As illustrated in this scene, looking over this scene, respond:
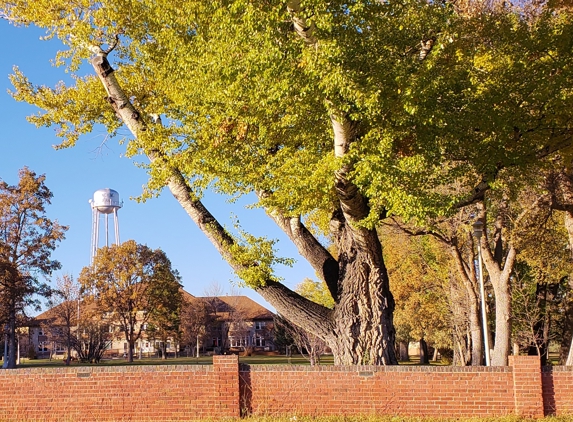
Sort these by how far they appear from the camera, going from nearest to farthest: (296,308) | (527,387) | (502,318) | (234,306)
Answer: (527,387) < (296,308) < (502,318) < (234,306)

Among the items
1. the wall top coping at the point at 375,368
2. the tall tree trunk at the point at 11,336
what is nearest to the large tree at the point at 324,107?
the wall top coping at the point at 375,368

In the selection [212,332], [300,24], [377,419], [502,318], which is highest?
[300,24]

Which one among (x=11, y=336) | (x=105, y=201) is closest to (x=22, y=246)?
(x=11, y=336)

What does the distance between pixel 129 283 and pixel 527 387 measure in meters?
54.0

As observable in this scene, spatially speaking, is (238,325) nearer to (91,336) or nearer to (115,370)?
(91,336)

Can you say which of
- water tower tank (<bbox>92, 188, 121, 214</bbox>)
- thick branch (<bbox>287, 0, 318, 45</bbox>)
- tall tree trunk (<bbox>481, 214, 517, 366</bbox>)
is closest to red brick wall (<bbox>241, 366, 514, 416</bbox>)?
thick branch (<bbox>287, 0, 318, 45</bbox>)

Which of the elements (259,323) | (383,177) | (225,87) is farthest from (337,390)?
(259,323)

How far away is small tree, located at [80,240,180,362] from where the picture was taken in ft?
205

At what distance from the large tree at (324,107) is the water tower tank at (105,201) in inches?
2536

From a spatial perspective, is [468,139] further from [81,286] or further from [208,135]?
[81,286]

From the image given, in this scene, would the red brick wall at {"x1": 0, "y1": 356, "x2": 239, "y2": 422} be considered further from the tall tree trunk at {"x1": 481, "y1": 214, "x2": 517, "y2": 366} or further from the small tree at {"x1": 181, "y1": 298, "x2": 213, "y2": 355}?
the small tree at {"x1": 181, "y1": 298, "x2": 213, "y2": 355}

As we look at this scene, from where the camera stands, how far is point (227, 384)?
1352cm

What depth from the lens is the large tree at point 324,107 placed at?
12.2m

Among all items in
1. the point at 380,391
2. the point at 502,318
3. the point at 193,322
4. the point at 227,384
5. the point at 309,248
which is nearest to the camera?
the point at 380,391
